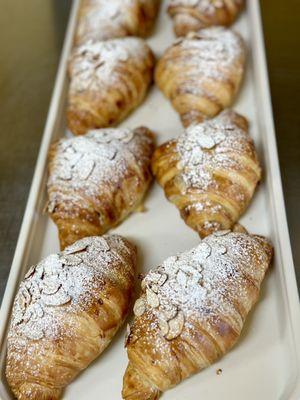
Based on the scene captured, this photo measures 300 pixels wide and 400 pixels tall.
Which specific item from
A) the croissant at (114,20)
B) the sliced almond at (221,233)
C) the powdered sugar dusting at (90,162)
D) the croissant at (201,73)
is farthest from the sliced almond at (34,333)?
the croissant at (114,20)

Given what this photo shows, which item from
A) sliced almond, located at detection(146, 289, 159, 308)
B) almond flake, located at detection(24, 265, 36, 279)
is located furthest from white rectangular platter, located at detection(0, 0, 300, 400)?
sliced almond, located at detection(146, 289, 159, 308)

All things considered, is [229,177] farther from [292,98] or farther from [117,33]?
[117,33]

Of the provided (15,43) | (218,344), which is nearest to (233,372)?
(218,344)

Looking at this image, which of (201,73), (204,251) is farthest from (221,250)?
(201,73)

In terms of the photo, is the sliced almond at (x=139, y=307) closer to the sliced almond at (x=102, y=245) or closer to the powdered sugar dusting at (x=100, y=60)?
the sliced almond at (x=102, y=245)

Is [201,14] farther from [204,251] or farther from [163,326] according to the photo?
[163,326]
